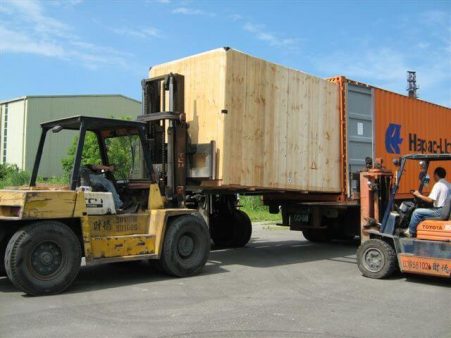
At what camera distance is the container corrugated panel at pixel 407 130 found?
12.9 metres

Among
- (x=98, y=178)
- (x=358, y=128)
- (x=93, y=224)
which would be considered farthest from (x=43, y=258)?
(x=358, y=128)

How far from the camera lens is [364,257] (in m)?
8.85

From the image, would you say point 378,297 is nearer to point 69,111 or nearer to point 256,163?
point 256,163

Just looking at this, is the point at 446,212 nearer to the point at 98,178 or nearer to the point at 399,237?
the point at 399,237

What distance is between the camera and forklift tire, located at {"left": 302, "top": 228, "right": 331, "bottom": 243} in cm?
1394

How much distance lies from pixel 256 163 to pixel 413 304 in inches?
162

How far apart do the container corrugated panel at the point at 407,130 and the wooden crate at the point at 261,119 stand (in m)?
1.76

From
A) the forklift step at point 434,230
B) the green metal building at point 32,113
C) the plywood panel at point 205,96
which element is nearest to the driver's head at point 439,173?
the forklift step at point 434,230

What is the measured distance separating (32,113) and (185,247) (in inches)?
1630

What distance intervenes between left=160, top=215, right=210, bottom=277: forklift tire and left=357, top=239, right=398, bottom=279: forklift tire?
8.72ft

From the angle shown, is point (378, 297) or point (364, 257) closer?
point (378, 297)

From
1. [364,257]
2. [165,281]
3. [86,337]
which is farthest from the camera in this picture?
[364,257]

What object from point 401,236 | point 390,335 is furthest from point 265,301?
point 401,236

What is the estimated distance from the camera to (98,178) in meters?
8.18
